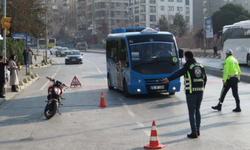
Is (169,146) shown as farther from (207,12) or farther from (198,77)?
(207,12)

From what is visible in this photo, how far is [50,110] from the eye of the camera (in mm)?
12758

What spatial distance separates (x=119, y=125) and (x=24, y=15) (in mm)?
35115

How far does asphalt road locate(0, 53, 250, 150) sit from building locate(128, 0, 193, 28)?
10903cm

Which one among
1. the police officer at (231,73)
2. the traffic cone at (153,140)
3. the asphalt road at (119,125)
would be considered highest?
the police officer at (231,73)

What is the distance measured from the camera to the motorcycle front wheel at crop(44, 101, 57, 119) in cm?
1253

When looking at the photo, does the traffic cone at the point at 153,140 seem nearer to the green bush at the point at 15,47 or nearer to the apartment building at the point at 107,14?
the green bush at the point at 15,47

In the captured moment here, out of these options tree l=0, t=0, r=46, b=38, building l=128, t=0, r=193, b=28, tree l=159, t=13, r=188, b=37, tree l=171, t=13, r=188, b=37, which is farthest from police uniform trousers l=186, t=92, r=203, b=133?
building l=128, t=0, r=193, b=28

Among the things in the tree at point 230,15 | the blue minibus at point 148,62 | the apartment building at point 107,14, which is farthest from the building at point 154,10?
the blue minibus at point 148,62

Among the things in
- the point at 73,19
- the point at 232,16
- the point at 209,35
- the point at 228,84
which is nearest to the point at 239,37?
the point at 209,35

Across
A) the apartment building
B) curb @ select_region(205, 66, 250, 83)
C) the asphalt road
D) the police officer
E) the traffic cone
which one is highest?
the apartment building

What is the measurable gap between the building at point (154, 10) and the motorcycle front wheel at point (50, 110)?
112m

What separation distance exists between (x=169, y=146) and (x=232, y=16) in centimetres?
7206

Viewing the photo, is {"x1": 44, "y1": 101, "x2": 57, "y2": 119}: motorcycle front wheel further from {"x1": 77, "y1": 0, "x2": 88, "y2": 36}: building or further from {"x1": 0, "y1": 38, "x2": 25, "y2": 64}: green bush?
{"x1": 77, "y1": 0, "x2": 88, "y2": 36}: building

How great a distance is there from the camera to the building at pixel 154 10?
125 metres
